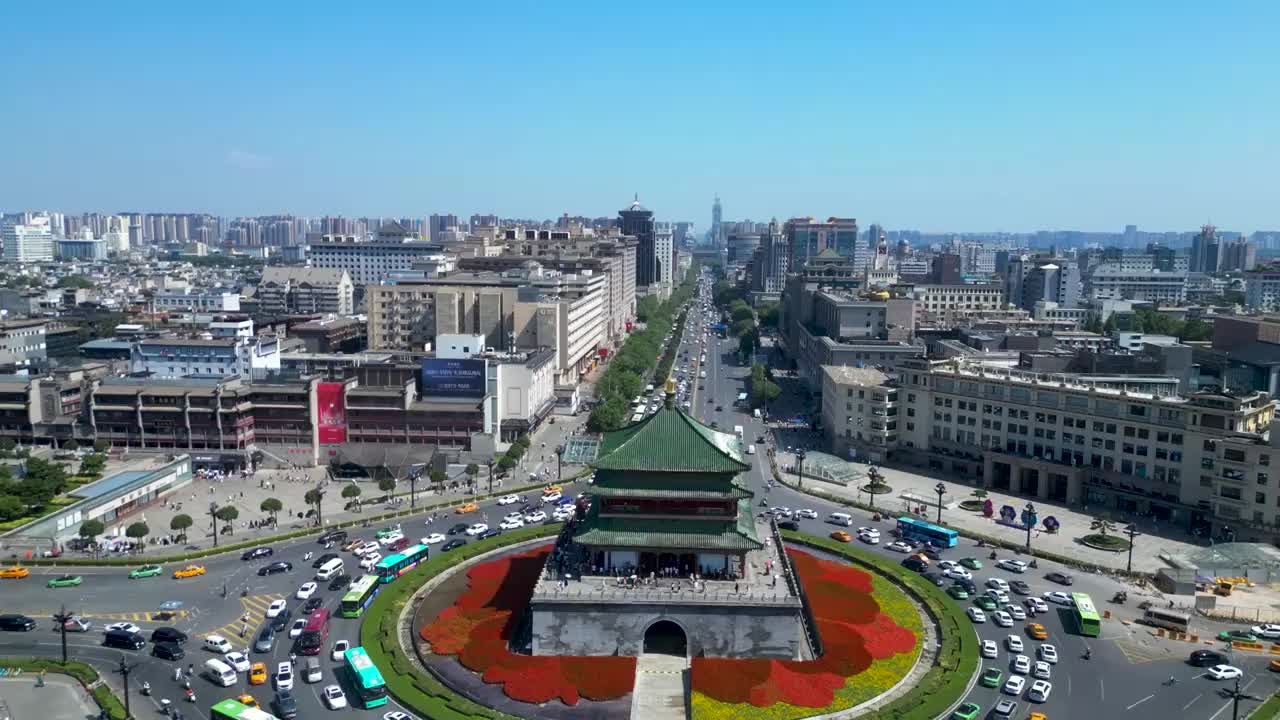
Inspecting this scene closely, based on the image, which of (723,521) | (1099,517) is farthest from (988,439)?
(723,521)

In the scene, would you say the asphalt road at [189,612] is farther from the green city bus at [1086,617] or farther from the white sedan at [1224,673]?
the white sedan at [1224,673]

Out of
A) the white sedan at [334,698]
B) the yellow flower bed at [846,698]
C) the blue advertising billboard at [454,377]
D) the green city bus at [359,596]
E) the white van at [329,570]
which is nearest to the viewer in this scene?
the yellow flower bed at [846,698]

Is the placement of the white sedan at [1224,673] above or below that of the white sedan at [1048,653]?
below

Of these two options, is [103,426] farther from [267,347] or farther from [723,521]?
[723,521]

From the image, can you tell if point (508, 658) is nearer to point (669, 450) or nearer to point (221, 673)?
point (669, 450)

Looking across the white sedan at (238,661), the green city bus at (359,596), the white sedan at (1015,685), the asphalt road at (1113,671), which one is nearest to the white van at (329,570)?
the green city bus at (359,596)

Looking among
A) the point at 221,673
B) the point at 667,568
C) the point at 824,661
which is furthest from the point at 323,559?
the point at 824,661

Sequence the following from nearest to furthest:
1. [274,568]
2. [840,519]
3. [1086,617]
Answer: [1086,617]
[274,568]
[840,519]
